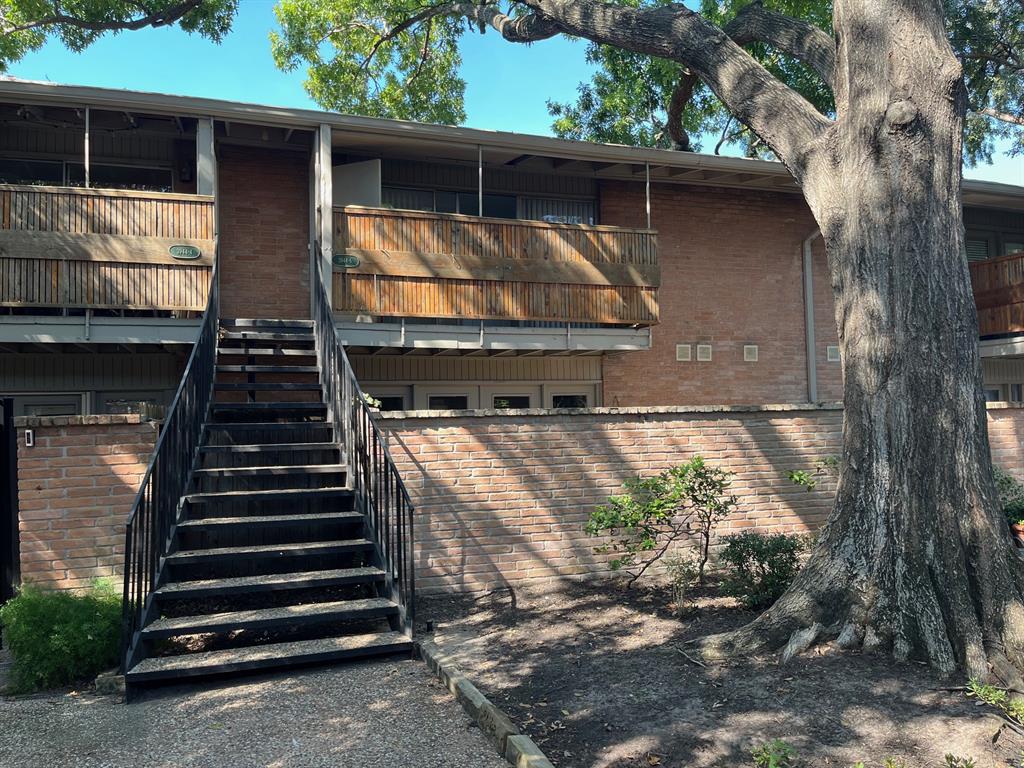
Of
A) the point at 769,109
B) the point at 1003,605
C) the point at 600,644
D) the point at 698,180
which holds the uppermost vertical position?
the point at 698,180

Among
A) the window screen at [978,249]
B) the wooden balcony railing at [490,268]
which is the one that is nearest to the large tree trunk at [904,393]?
the wooden balcony railing at [490,268]

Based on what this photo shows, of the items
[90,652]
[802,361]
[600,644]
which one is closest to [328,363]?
[90,652]

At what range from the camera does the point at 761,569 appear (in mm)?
6215

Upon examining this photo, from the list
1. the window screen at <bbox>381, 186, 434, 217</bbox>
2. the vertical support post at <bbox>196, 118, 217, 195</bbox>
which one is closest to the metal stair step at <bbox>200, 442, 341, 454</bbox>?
the vertical support post at <bbox>196, 118, 217, 195</bbox>

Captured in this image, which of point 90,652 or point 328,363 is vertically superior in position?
point 328,363

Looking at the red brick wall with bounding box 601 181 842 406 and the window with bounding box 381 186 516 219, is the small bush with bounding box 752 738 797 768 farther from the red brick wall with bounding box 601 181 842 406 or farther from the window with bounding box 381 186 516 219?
the window with bounding box 381 186 516 219

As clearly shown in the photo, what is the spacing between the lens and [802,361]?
12305 mm

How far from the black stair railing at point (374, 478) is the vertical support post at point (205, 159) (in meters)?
2.21

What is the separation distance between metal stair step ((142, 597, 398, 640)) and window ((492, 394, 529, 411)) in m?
5.63

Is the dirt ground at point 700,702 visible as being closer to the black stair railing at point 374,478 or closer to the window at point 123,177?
the black stair railing at point 374,478

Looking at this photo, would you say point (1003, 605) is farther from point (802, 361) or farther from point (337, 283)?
point (802, 361)

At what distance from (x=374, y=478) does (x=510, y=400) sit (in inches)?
205

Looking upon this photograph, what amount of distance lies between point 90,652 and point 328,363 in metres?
3.57

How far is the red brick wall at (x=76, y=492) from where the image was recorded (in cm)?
600
